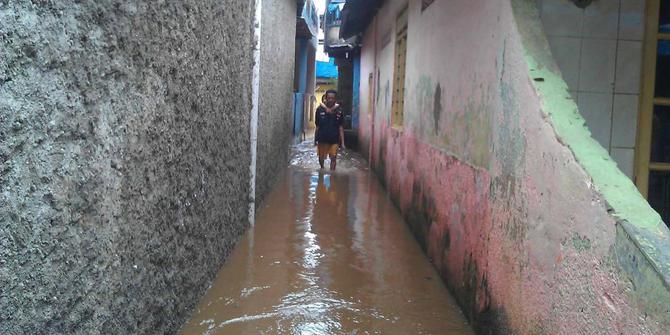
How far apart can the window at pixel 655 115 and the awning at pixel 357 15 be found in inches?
333

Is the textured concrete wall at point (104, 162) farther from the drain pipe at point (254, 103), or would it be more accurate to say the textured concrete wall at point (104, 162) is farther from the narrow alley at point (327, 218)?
the drain pipe at point (254, 103)

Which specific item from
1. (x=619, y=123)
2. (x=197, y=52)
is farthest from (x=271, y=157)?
(x=619, y=123)

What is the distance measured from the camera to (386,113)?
1048 cm

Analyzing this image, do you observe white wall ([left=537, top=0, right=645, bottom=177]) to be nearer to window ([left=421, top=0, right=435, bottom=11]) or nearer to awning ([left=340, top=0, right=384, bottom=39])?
window ([left=421, top=0, right=435, bottom=11])

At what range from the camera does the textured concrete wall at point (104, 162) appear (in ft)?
5.12

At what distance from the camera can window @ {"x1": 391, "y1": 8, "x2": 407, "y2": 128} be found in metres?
8.90

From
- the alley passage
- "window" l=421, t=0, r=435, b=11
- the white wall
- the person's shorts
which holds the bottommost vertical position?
the alley passage

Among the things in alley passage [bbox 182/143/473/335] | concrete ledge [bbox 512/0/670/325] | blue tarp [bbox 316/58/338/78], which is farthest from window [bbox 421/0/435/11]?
blue tarp [bbox 316/58/338/78]

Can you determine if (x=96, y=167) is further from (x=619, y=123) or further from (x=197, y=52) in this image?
(x=619, y=123)

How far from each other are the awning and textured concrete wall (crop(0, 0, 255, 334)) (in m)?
8.64

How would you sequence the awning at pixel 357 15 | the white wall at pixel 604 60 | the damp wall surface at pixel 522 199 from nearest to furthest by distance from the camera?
the damp wall surface at pixel 522 199, the white wall at pixel 604 60, the awning at pixel 357 15

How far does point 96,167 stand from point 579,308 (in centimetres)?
185

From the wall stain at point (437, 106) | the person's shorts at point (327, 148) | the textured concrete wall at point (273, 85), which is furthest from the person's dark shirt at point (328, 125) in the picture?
the wall stain at point (437, 106)

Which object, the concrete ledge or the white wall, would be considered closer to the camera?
the concrete ledge
